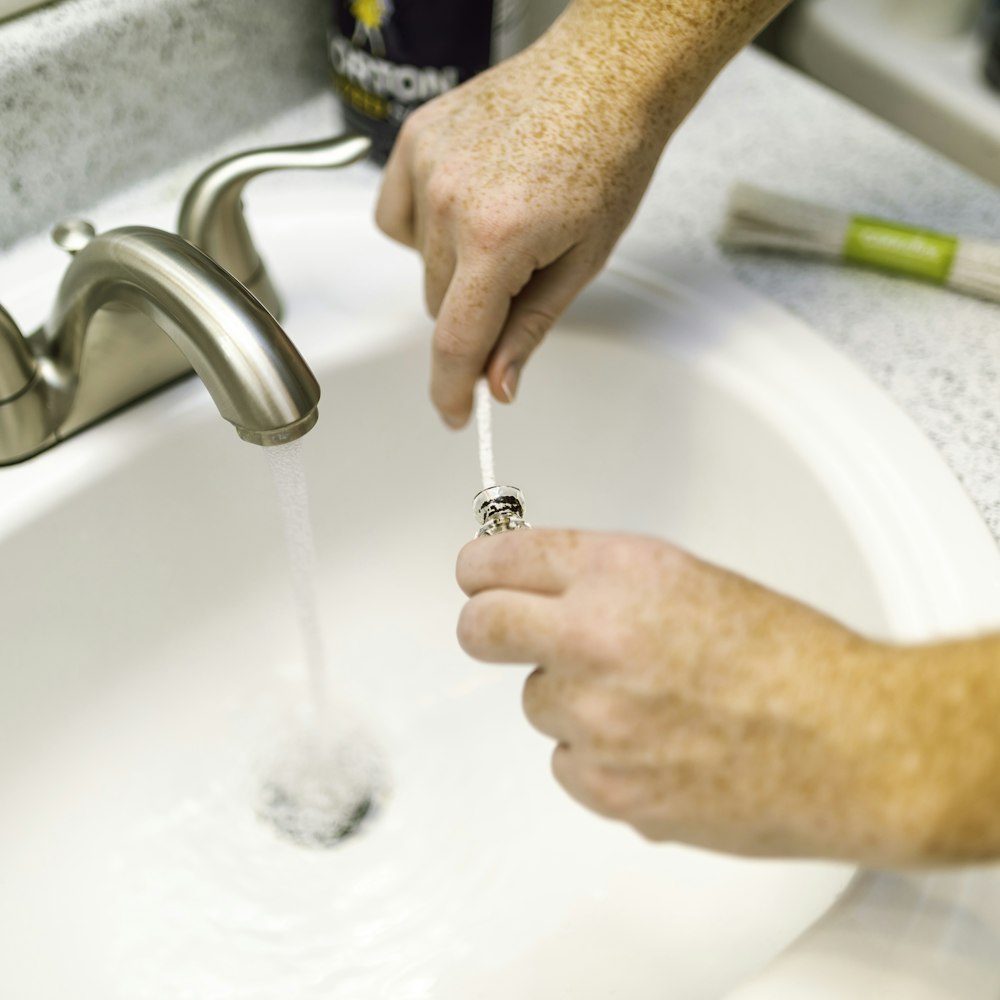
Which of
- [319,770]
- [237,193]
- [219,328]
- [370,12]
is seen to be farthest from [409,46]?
[319,770]

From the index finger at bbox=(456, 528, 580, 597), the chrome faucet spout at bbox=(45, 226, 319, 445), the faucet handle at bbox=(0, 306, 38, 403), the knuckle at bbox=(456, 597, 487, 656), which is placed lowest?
the knuckle at bbox=(456, 597, 487, 656)

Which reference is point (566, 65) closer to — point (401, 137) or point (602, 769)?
point (401, 137)

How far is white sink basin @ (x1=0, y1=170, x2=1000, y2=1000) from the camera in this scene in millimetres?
468

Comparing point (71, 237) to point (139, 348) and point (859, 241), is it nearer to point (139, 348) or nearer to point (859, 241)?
point (139, 348)

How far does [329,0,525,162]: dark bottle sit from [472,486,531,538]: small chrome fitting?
256 mm

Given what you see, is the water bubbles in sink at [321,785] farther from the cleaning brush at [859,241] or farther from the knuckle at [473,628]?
the cleaning brush at [859,241]

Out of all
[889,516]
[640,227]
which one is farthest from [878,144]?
[889,516]

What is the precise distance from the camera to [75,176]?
0.55 meters

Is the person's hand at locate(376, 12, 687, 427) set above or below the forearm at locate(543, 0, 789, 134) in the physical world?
below

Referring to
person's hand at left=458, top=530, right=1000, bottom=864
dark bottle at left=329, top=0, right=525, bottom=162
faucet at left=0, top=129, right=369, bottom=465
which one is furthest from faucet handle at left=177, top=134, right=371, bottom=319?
person's hand at left=458, top=530, right=1000, bottom=864

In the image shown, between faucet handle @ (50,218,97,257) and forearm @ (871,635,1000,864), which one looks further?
faucet handle @ (50,218,97,257)

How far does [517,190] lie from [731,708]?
237 millimetres

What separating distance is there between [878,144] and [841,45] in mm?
198

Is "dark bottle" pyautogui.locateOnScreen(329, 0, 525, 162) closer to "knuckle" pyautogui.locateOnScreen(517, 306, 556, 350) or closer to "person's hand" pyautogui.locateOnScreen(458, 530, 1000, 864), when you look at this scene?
"knuckle" pyautogui.locateOnScreen(517, 306, 556, 350)
